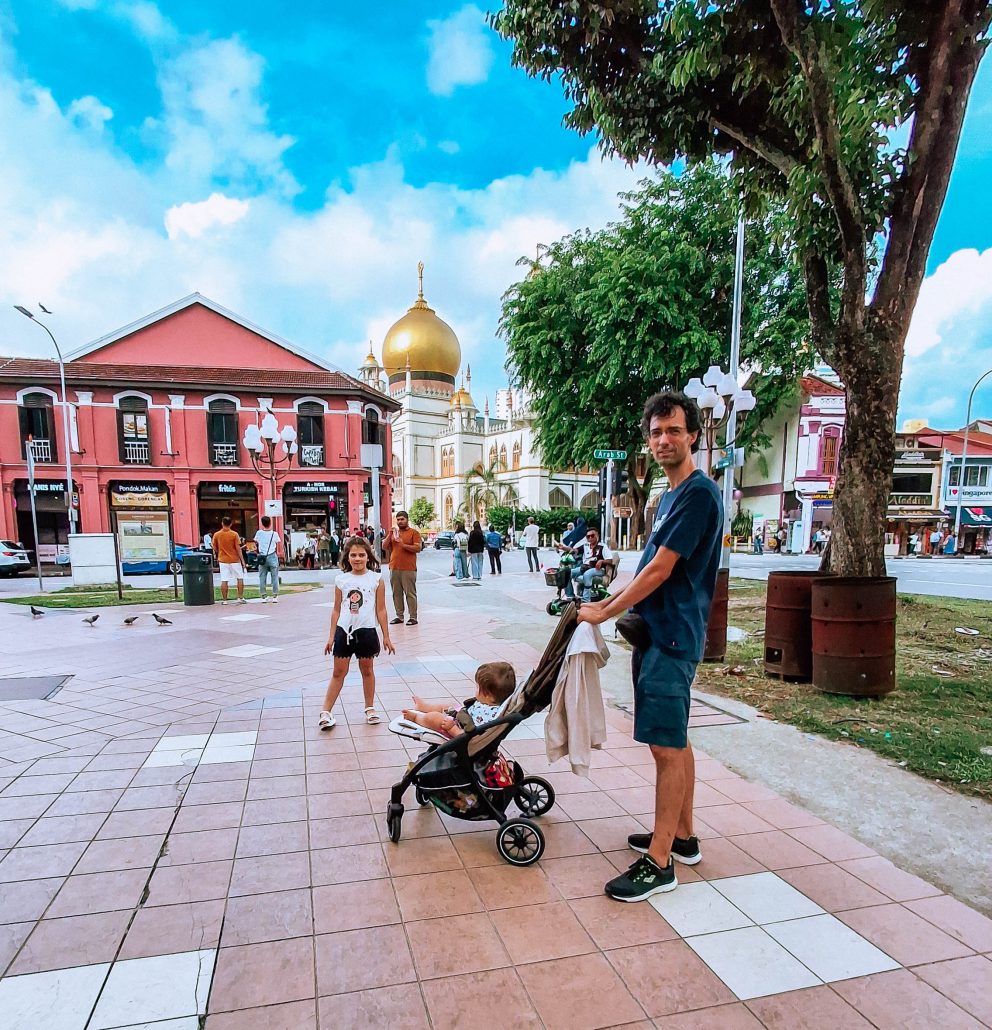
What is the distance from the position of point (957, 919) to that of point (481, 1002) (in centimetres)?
192

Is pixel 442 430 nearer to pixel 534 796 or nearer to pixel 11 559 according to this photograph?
pixel 11 559

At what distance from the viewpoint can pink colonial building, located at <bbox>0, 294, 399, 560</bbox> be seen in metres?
24.1

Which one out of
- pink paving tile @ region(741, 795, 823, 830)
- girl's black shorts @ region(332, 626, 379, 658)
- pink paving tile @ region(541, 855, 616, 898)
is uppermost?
girl's black shorts @ region(332, 626, 379, 658)

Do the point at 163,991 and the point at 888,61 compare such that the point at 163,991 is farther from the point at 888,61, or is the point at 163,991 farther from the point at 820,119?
the point at 888,61

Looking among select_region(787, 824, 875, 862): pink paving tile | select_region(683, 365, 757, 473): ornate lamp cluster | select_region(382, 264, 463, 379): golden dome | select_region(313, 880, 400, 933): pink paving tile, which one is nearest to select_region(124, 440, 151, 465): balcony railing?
select_region(683, 365, 757, 473): ornate lamp cluster

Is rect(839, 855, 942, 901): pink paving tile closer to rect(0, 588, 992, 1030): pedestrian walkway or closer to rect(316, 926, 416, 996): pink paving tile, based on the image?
rect(0, 588, 992, 1030): pedestrian walkway

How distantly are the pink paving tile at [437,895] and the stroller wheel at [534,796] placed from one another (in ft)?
1.12

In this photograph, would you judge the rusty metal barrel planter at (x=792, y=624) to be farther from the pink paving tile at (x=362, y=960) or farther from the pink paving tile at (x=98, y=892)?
the pink paving tile at (x=98, y=892)

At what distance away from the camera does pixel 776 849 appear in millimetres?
2787

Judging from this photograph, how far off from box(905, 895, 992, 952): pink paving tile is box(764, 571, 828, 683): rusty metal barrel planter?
317 centimetres

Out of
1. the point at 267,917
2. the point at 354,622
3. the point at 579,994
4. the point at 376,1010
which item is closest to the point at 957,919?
the point at 579,994

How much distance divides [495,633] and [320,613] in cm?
374

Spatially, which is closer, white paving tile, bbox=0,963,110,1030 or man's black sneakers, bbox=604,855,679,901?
white paving tile, bbox=0,963,110,1030

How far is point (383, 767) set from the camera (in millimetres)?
3713
